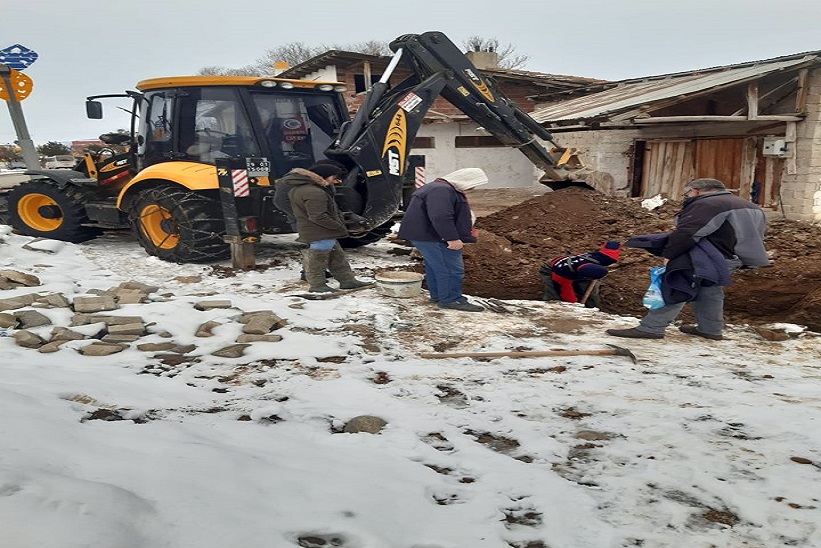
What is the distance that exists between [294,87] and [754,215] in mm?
5452

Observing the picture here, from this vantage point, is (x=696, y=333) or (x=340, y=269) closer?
(x=696, y=333)

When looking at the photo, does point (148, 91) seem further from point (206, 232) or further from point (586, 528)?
point (586, 528)

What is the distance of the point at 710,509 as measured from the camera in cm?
220

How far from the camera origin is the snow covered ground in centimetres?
190

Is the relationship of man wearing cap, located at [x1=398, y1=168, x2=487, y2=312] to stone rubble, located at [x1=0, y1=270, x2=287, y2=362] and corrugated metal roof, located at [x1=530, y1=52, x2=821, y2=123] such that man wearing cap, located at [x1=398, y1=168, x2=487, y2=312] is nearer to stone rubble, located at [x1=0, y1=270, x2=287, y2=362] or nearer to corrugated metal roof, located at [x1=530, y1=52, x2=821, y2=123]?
stone rubble, located at [x1=0, y1=270, x2=287, y2=362]

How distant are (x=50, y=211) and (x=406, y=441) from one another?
8.07 m

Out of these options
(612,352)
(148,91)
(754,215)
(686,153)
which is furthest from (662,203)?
(148,91)

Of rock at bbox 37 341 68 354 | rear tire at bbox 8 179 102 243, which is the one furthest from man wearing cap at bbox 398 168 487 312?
rear tire at bbox 8 179 102 243

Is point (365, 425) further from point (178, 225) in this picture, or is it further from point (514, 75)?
point (514, 75)

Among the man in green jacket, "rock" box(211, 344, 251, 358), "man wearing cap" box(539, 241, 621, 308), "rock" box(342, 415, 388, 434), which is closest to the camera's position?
"rock" box(342, 415, 388, 434)

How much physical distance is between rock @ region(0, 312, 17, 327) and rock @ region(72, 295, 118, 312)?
0.52 meters

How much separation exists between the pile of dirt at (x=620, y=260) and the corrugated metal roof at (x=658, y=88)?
161 centimetres

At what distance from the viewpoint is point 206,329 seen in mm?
4562

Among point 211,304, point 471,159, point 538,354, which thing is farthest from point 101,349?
point 471,159
